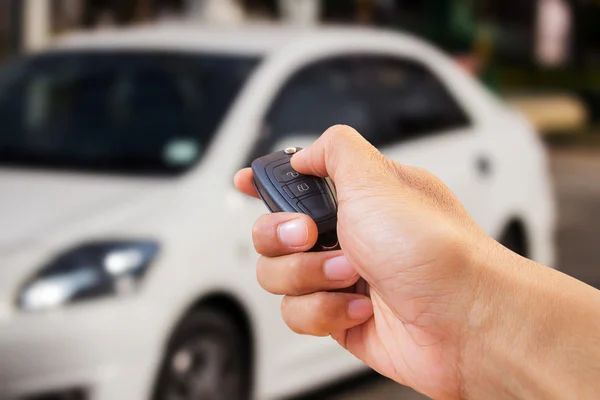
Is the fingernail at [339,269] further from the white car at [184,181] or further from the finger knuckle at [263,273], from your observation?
the white car at [184,181]

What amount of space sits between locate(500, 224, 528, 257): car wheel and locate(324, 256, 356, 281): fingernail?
3.57 metres

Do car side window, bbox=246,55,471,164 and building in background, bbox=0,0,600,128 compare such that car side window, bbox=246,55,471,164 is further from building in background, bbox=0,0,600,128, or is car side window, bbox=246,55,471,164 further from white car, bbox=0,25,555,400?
building in background, bbox=0,0,600,128

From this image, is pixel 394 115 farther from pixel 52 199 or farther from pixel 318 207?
pixel 318 207

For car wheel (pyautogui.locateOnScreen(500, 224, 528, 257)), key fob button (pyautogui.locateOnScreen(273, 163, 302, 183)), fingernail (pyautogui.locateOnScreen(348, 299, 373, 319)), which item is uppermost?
key fob button (pyautogui.locateOnScreen(273, 163, 302, 183))

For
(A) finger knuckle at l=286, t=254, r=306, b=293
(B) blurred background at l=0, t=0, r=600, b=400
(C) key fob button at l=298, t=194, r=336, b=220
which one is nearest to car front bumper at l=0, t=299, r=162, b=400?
(B) blurred background at l=0, t=0, r=600, b=400

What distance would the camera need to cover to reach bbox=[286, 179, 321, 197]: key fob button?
180 centimetres

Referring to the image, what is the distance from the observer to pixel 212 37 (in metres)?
4.87

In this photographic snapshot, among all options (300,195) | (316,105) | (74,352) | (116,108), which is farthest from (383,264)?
(116,108)

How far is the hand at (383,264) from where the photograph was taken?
5.30 ft

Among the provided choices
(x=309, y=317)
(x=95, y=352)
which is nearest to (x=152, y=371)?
(x=95, y=352)

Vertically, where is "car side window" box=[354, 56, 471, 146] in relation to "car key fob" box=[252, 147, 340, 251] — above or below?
below

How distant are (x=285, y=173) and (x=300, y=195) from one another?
61mm

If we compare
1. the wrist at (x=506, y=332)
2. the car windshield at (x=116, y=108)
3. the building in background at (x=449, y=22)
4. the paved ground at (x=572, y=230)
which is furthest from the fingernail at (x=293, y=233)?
the building in background at (x=449, y=22)

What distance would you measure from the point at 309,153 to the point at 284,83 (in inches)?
103
